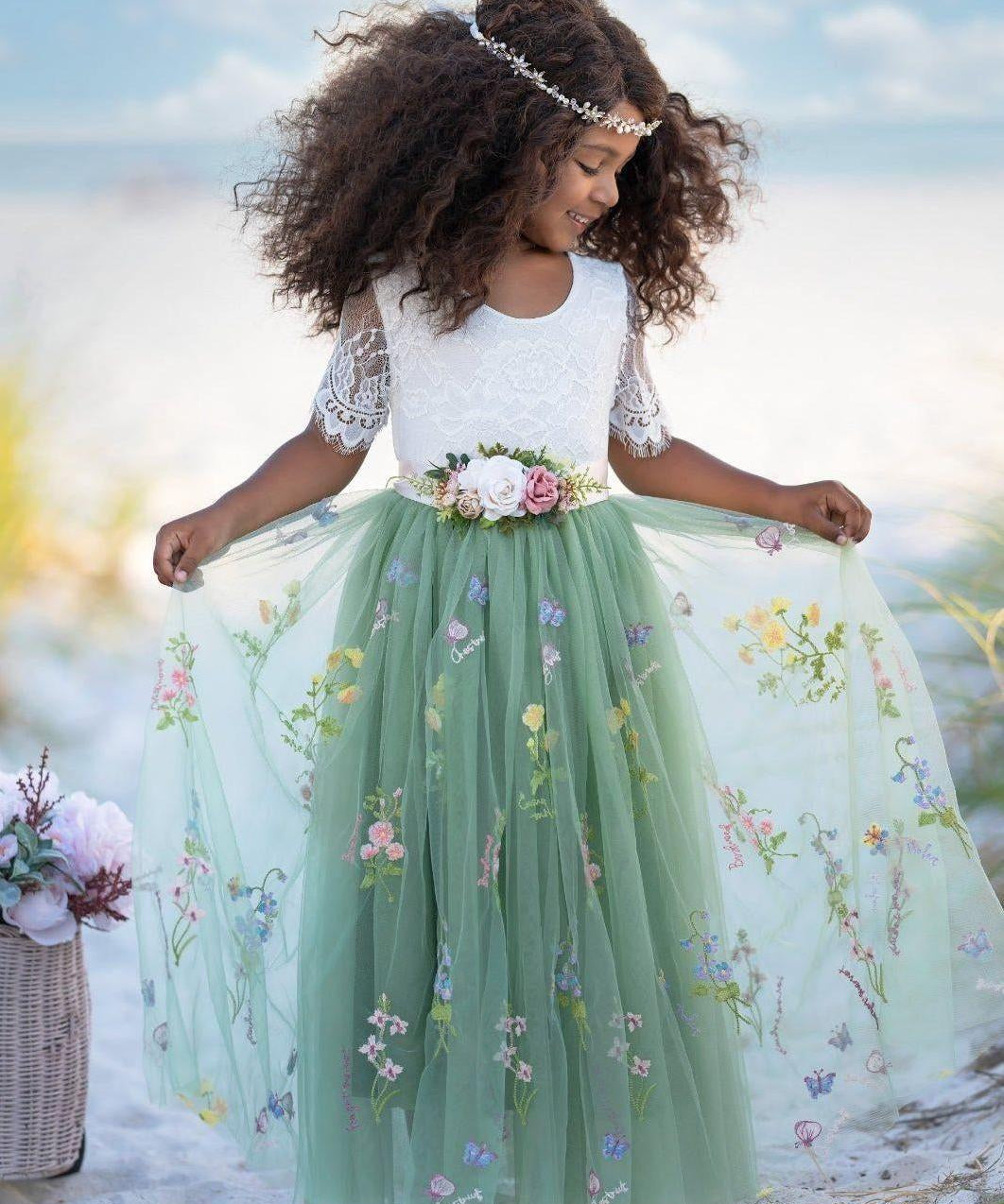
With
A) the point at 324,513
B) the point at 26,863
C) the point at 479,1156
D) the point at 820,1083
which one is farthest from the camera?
the point at 26,863

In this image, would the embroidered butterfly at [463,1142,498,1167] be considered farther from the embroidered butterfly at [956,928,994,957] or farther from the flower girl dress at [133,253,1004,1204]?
the embroidered butterfly at [956,928,994,957]

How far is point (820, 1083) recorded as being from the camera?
1.56 meters

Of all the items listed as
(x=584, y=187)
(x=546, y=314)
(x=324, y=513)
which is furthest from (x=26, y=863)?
(x=584, y=187)

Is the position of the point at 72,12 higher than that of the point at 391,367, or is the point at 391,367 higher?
the point at 72,12

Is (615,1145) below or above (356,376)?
below

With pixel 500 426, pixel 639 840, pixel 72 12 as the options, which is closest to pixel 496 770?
pixel 639 840

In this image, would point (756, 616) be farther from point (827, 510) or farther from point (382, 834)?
point (382, 834)

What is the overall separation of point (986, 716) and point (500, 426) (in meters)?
1.41

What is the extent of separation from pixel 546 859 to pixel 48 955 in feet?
2.34

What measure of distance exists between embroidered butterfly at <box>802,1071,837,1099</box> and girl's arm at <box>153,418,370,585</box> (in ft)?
2.79

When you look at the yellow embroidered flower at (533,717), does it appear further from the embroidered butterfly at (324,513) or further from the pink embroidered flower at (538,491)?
the embroidered butterfly at (324,513)

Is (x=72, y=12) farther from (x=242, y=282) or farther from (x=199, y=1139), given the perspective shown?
(x=199, y=1139)

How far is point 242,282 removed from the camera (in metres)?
3.54

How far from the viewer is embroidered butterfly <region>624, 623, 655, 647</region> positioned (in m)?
1.59
